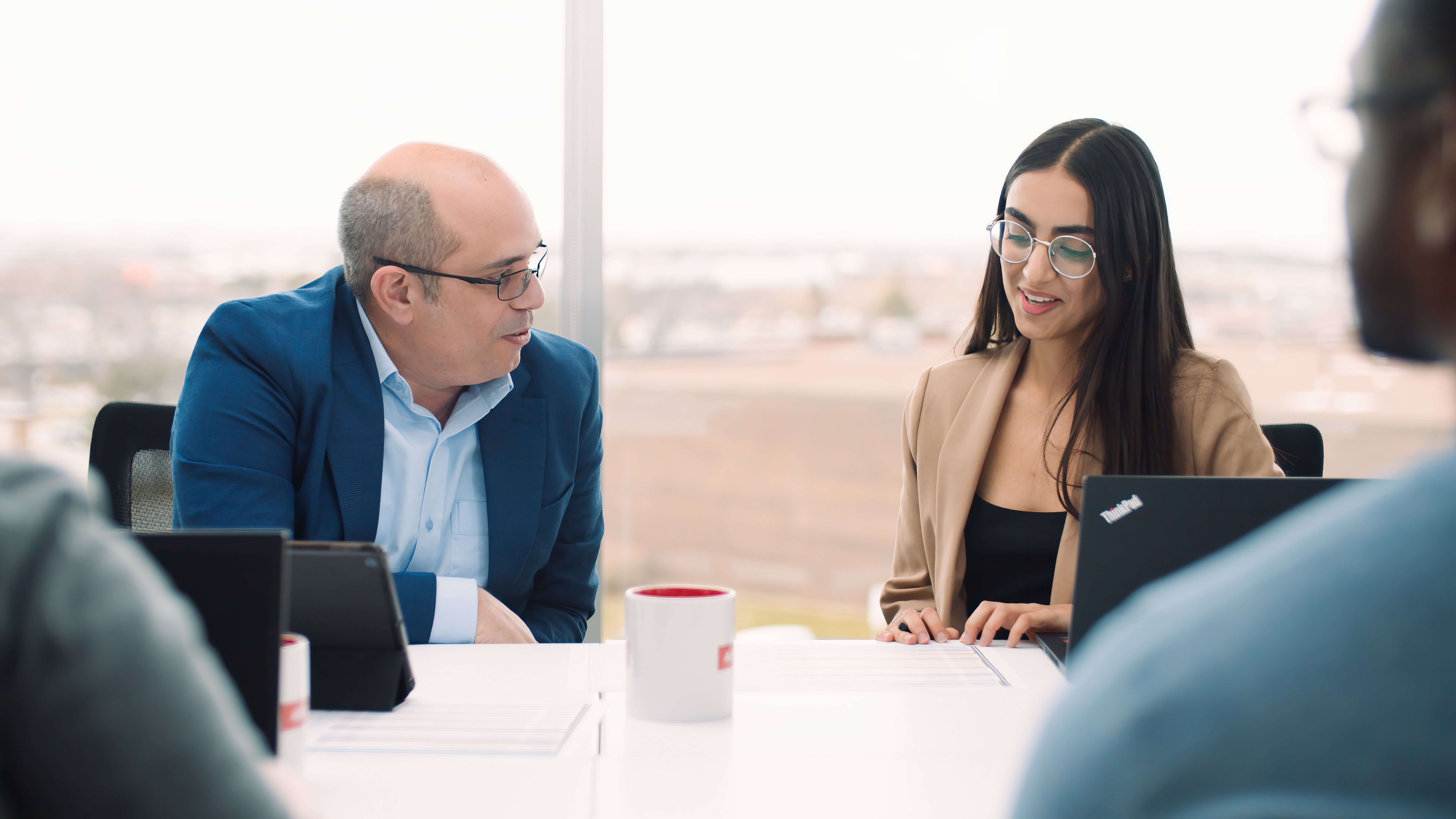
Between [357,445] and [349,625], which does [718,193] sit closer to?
[357,445]

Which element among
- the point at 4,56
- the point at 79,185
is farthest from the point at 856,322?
the point at 4,56

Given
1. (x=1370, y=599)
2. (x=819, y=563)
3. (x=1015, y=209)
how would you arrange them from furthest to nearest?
(x=819, y=563)
(x=1015, y=209)
(x=1370, y=599)

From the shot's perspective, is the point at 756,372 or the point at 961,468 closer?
the point at 961,468

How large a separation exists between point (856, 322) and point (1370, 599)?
2.87 m

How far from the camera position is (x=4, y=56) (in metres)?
2.40

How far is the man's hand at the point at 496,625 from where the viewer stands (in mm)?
1599

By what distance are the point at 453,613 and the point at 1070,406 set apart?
4.12 feet

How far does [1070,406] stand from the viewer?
2016 millimetres

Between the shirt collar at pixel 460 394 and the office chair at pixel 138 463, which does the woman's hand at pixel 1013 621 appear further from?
the office chair at pixel 138 463

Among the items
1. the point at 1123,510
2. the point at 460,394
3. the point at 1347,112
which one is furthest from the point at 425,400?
the point at 1347,112

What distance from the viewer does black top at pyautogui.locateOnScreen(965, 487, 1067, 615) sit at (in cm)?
188

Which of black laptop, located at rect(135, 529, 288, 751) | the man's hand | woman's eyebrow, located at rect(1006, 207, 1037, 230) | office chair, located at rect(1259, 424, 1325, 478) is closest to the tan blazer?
office chair, located at rect(1259, 424, 1325, 478)

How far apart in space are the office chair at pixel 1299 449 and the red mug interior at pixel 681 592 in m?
1.34

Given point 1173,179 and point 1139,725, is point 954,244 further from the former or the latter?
point 1139,725
